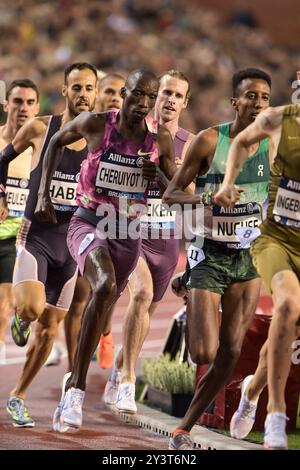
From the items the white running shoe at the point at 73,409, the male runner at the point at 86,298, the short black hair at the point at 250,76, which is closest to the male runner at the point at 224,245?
the short black hair at the point at 250,76

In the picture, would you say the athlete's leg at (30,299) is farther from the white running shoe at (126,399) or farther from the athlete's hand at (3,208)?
the white running shoe at (126,399)

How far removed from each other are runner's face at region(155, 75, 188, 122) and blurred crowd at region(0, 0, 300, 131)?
30.7 feet

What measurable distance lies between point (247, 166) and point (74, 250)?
1282 mm

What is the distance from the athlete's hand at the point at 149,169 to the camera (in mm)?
8711

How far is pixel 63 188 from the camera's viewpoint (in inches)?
396

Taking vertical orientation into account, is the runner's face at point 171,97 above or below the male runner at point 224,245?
above

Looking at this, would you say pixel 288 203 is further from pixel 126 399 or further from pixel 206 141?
pixel 126 399

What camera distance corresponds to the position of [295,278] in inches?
301

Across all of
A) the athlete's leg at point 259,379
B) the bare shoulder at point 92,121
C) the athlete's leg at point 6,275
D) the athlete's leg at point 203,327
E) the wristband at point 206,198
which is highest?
the bare shoulder at point 92,121

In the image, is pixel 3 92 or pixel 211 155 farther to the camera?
pixel 3 92

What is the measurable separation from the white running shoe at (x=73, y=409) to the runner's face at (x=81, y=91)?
2.56 meters

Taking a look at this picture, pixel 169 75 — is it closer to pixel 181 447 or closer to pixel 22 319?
pixel 22 319

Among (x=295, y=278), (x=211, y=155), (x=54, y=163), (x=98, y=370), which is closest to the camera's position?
(x=295, y=278)
